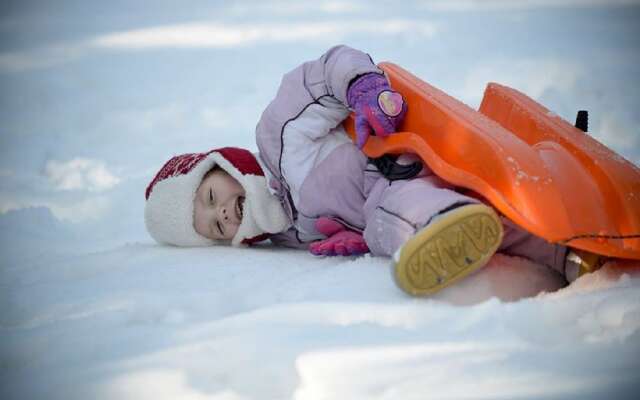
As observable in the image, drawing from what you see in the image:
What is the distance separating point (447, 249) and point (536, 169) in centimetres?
29

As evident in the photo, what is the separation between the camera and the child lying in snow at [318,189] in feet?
4.53

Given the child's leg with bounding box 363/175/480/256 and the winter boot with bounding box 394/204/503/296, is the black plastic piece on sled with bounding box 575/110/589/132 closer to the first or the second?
the child's leg with bounding box 363/175/480/256

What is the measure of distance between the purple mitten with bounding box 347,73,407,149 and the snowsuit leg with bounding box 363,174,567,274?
0.16 metres

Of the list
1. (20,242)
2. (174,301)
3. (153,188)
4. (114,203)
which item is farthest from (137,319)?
(114,203)

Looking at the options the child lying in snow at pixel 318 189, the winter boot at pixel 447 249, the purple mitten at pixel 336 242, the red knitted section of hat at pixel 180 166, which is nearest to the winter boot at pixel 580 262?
the child lying in snow at pixel 318 189

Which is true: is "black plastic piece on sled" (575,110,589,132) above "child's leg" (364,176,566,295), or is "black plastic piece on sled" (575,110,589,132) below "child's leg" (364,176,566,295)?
above

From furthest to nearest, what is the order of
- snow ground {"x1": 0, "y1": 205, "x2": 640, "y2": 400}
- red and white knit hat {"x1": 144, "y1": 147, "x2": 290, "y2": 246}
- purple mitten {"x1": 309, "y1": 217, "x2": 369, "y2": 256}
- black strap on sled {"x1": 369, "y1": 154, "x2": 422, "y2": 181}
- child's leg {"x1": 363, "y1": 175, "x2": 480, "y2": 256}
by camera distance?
1. red and white knit hat {"x1": 144, "y1": 147, "x2": 290, "y2": 246}
2. purple mitten {"x1": 309, "y1": 217, "x2": 369, "y2": 256}
3. black strap on sled {"x1": 369, "y1": 154, "x2": 422, "y2": 181}
4. child's leg {"x1": 363, "y1": 175, "x2": 480, "y2": 256}
5. snow ground {"x1": 0, "y1": 205, "x2": 640, "y2": 400}

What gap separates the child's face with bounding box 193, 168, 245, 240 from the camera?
73.0 inches

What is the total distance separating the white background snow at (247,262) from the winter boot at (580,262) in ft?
0.10

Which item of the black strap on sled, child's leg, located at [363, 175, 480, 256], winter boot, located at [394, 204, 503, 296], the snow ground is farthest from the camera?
the black strap on sled

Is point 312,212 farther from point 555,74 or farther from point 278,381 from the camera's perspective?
point 555,74

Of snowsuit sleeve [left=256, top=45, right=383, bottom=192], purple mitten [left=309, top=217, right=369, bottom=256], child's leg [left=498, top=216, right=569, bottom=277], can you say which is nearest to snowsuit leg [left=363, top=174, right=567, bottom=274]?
child's leg [left=498, top=216, right=569, bottom=277]

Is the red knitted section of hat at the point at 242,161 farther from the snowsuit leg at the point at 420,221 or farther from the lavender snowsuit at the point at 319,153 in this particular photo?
the snowsuit leg at the point at 420,221

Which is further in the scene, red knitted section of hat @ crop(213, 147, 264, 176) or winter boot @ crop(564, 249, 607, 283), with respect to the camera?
red knitted section of hat @ crop(213, 147, 264, 176)
